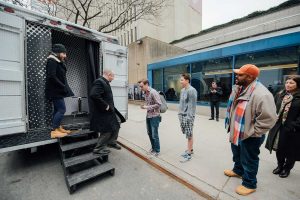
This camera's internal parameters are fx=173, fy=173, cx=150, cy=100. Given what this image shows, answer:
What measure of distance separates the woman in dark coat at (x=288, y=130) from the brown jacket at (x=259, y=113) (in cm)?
87

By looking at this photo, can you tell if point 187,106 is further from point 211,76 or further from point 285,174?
point 211,76

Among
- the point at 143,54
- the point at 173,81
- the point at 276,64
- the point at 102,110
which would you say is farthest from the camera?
the point at 143,54

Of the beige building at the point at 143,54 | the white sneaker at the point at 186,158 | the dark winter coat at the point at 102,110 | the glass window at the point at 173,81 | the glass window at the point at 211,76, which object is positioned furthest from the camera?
the beige building at the point at 143,54

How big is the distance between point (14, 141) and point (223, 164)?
4.00 meters

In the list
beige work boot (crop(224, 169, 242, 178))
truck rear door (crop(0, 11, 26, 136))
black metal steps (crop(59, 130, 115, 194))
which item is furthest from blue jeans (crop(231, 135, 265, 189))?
truck rear door (crop(0, 11, 26, 136))

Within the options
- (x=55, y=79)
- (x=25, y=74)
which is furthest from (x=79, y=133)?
(x=25, y=74)

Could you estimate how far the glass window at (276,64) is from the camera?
6.61 metres

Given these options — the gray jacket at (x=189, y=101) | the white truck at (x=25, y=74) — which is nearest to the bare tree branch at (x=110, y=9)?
the white truck at (x=25, y=74)

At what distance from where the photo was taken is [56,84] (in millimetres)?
3414

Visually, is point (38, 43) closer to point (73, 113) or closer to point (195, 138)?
point (73, 113)

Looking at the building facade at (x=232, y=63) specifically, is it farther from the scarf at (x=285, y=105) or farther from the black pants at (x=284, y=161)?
the black pants at (x=284, y=161)

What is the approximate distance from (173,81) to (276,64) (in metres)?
5.75

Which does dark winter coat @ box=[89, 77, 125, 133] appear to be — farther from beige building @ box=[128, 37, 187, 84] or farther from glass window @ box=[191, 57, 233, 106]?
beige building @ box=[128, 37, 187, 84]

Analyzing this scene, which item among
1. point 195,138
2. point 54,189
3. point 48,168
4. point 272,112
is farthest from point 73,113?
point 272,112
